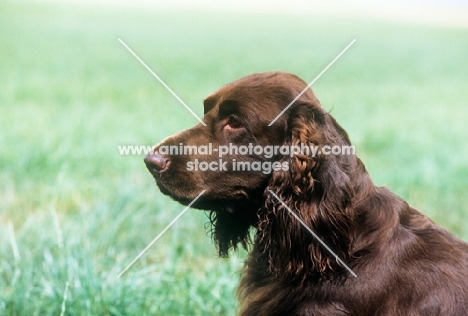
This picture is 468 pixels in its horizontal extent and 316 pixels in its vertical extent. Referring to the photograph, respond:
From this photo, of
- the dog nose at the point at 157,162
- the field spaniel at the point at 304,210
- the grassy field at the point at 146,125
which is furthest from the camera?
the grassy field at the point at 146,125

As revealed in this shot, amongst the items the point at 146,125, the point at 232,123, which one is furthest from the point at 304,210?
the point at 146,125

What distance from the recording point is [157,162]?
2.94 metres

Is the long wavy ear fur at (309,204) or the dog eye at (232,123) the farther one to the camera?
the dog eye at (232,123)

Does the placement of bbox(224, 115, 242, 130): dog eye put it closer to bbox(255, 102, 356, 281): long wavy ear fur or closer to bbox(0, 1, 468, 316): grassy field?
bbox(255, 102, 356, 281): long wavy ear fur

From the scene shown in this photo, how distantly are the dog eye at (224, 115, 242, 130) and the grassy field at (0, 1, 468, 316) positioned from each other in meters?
1.18

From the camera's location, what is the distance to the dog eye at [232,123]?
2.98 metres

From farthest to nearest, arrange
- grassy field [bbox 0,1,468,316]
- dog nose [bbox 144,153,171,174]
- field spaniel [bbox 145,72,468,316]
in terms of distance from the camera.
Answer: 1. grassy field [bbox 0,1,468,316]
2. dog nose [bbox 144,153,171,174]
3. field spaniel [bbox 145,72,468,316]

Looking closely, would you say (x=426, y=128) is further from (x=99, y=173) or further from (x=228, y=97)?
(x=228, y=97)

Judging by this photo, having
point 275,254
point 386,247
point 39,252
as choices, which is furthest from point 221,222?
point 39,252

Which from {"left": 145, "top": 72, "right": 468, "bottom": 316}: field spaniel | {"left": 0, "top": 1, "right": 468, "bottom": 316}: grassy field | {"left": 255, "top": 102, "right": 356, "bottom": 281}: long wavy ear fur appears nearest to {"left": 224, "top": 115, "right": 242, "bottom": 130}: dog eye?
{"left": 145, "top": 72, "right": 468, "bottom": 316}: field spaniel

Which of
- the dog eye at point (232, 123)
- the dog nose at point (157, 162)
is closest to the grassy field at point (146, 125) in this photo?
the dog nose at point (157, 162)

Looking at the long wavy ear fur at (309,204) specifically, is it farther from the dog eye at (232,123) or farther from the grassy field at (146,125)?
the grassy field at (146,125)

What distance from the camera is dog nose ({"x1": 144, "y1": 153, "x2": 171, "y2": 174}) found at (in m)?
2.94

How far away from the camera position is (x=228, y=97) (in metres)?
3.01
